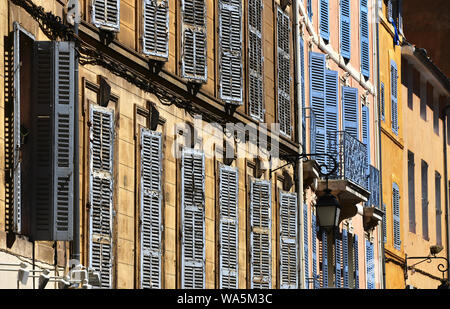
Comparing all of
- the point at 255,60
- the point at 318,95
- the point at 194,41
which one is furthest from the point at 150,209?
the point at 318,95

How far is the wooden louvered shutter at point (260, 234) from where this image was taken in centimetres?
2727

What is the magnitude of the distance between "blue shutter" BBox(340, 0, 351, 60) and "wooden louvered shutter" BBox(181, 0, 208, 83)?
35.7 ft

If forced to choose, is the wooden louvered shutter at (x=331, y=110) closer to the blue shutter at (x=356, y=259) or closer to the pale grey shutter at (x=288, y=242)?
the blue shutter at (x=356, y=259)

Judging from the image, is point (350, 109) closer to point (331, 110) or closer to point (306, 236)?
point (331, 110)

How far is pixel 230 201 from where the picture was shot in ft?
84.9

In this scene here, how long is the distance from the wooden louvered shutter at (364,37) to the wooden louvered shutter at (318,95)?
4.67 meters

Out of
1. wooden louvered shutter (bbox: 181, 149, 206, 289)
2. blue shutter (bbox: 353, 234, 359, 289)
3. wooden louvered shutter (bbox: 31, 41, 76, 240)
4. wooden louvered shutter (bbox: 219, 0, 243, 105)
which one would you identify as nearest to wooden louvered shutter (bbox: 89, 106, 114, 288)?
wooden louvered shutter (bbox: 31, 41, 76, 240)

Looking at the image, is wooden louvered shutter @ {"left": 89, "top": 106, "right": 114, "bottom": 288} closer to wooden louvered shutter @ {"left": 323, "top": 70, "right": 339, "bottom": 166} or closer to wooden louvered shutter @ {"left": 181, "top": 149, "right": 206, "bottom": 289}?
wooden louvered shutter @ {"left": 181, "top": 149, "right": 206, "bottom": 289}

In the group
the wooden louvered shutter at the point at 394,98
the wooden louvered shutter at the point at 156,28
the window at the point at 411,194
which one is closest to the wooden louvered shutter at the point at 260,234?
the wooden louvered shutter at the point at 156,28

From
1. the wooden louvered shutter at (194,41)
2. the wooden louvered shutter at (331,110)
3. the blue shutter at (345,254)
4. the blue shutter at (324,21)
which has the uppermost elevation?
the blue shutter at (324,21)

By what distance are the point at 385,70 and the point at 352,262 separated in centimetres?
691

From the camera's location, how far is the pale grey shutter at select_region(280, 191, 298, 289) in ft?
95.2
